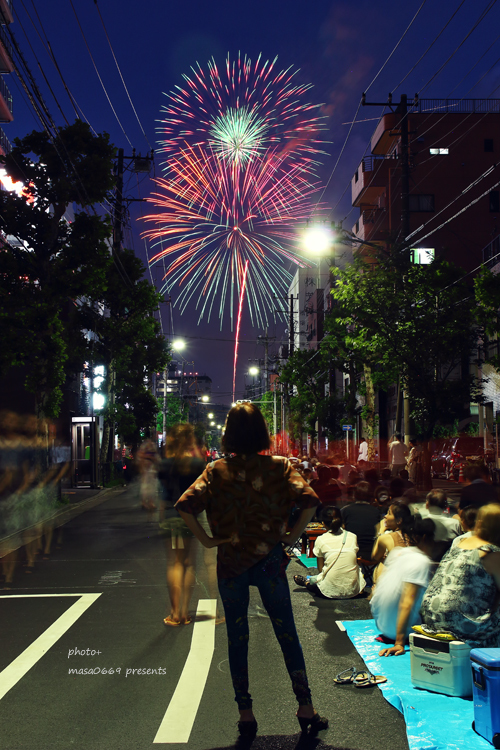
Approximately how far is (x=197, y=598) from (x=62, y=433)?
2936cm

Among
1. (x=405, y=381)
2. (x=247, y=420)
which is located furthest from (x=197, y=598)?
(x=405, y=381)

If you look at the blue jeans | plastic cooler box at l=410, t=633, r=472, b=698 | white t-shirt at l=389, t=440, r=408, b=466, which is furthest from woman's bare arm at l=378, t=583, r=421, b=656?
white t-shirt at l=389, t=440, r=408, b=466

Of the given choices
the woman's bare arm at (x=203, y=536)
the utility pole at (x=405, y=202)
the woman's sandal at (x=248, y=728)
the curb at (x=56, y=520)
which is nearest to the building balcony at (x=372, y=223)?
the utility pole at (x=405, y=202)

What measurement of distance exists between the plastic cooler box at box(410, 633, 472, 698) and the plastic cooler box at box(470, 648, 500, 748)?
0.52m

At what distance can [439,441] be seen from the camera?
34500 millimetres

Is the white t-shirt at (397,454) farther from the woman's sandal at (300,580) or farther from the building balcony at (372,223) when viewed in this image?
the building balcony at (372,223)

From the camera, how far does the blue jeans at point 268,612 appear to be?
3.88 metres

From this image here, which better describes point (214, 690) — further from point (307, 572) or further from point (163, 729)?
point (307, 572)

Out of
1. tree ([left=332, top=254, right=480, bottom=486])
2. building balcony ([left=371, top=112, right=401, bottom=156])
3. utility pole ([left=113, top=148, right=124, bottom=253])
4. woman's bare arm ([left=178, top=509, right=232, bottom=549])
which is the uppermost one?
building balcony ([left=371, top=112, right=401, bottom=156])

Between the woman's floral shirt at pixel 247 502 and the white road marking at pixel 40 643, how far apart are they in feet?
7.32

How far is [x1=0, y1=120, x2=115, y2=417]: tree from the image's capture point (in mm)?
19000

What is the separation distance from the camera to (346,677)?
5.11 metres

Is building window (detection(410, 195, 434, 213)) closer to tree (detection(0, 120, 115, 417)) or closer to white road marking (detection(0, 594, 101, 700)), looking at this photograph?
tree (detection(0, 120, 115, 417))

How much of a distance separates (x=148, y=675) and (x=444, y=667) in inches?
85.5
